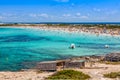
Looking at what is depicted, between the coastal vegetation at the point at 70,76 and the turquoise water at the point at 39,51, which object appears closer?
the coastal vegetation at the point at 70,76

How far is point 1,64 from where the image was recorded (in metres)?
40.4

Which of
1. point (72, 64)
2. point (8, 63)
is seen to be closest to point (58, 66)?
point (72, 64)

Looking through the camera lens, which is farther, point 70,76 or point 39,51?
point 39,51

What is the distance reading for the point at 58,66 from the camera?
108 feet

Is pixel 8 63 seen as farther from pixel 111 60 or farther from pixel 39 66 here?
pixel 111 60

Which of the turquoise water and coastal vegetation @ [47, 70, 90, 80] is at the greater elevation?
coastal vegetation @ [47, 70, 90, 80]

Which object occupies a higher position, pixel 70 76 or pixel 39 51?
pixel 70 76

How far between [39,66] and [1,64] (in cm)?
1046

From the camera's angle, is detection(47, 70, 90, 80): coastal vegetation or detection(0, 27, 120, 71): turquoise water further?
detection(0, 27, 120, 71): turquoise water

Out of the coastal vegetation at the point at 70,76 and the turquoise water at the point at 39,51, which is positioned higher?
the coastal vegetation at the point at 70,76

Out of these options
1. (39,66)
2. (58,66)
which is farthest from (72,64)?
(39,66)

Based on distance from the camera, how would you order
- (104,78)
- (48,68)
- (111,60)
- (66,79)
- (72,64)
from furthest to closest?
(111,60)
(72,64)
(48,68)
(104,78)
(66,79)

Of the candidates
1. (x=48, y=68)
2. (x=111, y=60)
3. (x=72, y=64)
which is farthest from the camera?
(x=111, y=60)

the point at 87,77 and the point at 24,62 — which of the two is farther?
the point at 24,62
